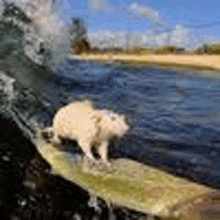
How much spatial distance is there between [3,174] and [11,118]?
219 cm

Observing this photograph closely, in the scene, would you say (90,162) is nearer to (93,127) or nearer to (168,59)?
(93,127)

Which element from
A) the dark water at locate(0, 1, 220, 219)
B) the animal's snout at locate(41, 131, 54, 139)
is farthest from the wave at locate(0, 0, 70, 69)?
the animal's snout at locate(41, 131, 54, 139)

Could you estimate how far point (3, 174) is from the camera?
494 cm

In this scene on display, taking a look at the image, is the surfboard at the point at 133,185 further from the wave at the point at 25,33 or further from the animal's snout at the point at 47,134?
the wave at the point at 25,33

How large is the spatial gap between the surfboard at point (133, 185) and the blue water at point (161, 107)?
2.29ft

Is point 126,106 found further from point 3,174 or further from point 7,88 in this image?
point 3,174

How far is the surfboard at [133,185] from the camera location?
4211 millimetres

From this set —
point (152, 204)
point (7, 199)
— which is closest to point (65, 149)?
point (7, 199)

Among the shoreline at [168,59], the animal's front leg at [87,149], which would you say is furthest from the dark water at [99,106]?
the shoreline at [168,59]

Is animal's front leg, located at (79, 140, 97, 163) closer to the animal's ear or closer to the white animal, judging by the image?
the white animal

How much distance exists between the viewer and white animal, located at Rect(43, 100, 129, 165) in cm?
520

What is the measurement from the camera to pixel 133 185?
15.3ft

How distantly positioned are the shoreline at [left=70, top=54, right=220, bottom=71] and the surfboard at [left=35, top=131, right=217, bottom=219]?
13.2 m

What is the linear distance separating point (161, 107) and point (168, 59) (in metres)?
11.1
